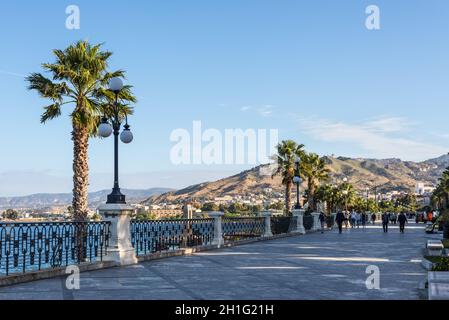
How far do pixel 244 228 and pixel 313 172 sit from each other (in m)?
32.4

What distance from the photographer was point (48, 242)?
470 inches

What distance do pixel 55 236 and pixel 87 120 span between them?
10.3 m

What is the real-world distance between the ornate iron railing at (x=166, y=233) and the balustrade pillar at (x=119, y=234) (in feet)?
3.30

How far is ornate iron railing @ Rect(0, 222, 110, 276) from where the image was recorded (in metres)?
10.9

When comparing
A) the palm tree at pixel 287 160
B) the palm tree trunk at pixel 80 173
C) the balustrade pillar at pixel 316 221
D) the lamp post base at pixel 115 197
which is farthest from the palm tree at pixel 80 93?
the palm tree at pixel 287 160

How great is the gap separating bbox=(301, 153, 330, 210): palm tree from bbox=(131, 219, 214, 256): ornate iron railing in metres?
34.7

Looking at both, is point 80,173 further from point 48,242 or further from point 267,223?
point 48,242

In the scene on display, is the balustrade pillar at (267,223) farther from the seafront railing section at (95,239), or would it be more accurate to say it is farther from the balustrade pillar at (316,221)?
the balustrade pillar at (316,221)

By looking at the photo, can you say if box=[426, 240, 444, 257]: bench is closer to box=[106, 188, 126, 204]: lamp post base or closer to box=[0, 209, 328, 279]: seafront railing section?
box=[0, 209, 328, 279]: seafront railing section
